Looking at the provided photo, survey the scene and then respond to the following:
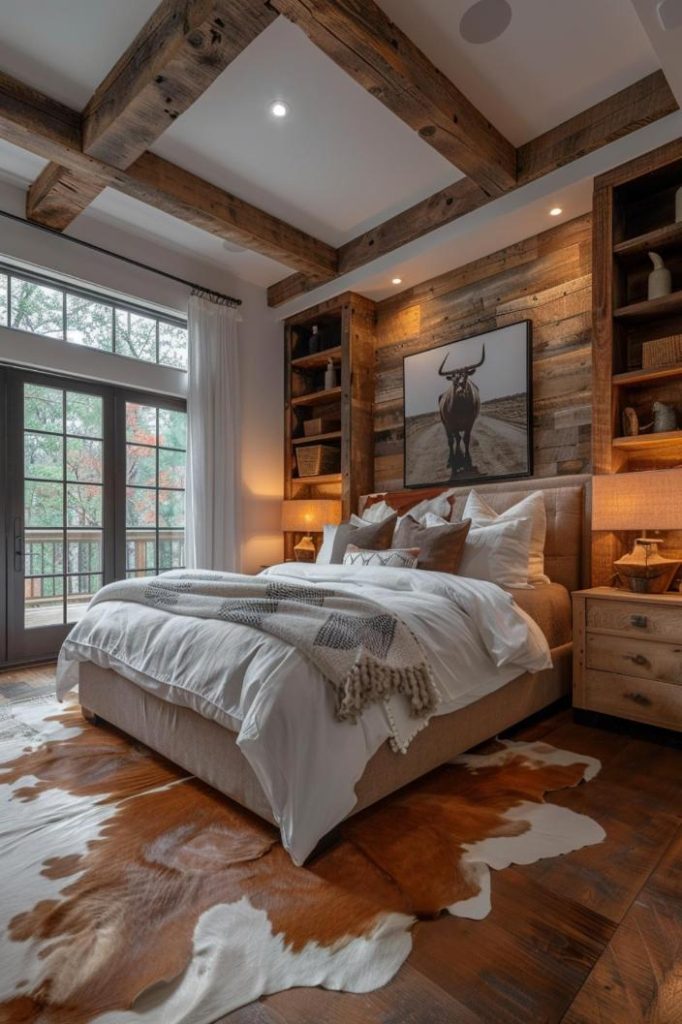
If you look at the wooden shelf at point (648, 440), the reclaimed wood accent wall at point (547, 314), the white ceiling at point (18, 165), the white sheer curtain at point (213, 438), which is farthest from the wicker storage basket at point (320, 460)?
the white ceiling at point (18, 165)

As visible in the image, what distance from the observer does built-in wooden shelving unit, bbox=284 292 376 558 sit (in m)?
4.40

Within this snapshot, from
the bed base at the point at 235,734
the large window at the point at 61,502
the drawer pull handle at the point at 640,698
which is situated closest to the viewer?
the bed base at the point at 235,734

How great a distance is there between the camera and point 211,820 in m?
1.78

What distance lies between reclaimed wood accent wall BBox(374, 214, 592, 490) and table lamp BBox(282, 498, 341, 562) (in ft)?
4.88

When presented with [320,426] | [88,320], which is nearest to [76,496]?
[88,320]

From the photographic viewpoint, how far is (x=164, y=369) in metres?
4.33

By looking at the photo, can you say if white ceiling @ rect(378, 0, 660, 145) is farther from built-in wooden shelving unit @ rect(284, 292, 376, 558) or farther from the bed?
the bed

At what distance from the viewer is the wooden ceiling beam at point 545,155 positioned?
2.63 meters

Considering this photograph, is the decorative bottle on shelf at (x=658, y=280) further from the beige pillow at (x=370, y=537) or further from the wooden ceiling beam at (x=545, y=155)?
the beige pillow at (x=370, y=537)

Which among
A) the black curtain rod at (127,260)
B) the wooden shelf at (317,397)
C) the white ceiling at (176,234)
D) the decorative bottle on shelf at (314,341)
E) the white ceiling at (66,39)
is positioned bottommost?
the wooden shelf at (317,397)

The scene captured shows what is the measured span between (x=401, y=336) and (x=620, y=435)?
2037 millimetres

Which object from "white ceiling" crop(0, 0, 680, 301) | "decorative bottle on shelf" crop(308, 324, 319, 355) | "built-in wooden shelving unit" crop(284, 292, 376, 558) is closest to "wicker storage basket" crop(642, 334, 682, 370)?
"white ceiling" crop(0, 0, 680, 301)

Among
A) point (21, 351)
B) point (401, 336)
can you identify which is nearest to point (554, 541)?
point (401, 336)

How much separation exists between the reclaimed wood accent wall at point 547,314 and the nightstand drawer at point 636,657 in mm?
1189
